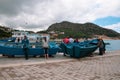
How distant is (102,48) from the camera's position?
1584 centimetres

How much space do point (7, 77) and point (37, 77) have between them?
1.21 m

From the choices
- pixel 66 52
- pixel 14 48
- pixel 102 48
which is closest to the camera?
pixel 14 48

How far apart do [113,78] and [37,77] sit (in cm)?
308

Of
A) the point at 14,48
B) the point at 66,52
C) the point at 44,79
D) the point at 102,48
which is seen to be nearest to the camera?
the point at 44,79

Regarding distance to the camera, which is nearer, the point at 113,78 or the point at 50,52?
the point at 113,78

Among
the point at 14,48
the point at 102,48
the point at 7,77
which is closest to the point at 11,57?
the point at 14,48

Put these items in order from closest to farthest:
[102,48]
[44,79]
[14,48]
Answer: [44,79] < [14,48] < [102,48]

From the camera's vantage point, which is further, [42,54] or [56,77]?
[42,54]

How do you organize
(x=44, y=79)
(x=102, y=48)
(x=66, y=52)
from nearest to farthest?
(x=44, y=79) → (x=66, y=52) → (x=102, y=48)

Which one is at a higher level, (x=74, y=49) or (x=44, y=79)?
(x=74, y=49)

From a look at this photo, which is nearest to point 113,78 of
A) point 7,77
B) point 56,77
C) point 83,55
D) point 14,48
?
point 56,77

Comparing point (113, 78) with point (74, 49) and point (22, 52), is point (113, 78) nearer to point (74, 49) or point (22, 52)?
point (74, 49)

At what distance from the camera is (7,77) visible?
692 cm

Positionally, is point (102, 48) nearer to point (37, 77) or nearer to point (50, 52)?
point (50, 52)
